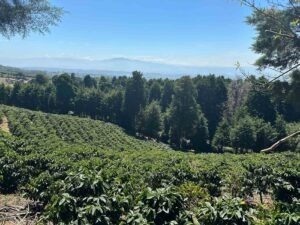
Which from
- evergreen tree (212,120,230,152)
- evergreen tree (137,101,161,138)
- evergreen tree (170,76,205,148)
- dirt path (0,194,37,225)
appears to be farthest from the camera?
evergreen tree (137,101,161,138)

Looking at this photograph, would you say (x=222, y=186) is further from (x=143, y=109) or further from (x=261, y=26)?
(x=143, y=109)

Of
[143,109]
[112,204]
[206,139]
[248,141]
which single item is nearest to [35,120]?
[143,109]

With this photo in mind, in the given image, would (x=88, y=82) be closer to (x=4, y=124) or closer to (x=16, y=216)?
(x=4, y=124)

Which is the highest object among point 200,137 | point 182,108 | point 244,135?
point 182,108

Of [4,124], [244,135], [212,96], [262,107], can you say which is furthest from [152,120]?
[4,124]

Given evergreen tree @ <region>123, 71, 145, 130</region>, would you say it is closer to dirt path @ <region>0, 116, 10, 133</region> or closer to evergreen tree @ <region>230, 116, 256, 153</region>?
evergreen tree @ <region>230, 116, 256, 153</region>

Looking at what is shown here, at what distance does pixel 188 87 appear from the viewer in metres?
58.0

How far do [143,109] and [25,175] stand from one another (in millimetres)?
55209

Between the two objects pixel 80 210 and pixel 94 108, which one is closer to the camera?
pixel 80 210

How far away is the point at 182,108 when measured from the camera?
5759 centimetres

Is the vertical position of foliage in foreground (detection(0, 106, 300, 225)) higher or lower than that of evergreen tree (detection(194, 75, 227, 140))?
higher

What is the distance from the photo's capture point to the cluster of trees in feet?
179

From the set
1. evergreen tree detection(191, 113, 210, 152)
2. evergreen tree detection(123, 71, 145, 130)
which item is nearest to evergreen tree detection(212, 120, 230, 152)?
evergreen tree detection(191, 113, 210, 152)

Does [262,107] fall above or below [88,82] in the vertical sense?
above
